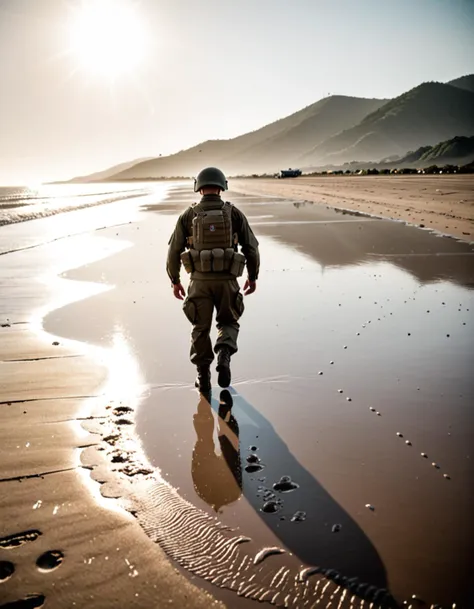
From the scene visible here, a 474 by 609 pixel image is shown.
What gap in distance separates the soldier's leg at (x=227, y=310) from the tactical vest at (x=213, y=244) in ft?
0.54

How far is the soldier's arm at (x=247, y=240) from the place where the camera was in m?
4.75

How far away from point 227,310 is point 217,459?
1710mm

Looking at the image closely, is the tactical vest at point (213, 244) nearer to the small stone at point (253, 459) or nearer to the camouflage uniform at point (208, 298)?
the camouflage uniform at point (208, 298)

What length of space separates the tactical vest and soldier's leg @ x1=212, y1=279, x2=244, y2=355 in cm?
17

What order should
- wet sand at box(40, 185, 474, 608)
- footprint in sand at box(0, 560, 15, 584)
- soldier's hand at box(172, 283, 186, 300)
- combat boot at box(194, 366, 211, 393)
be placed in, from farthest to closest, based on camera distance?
soldier's hand at box(172, 283, 186, 300) < combat boot at box(194, 366, 211, 393) < wet sand at box(40, 185, 474, 608) < footprint in sand at box(0, 560, 15, 584)

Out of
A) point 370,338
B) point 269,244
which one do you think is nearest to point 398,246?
point 269,244

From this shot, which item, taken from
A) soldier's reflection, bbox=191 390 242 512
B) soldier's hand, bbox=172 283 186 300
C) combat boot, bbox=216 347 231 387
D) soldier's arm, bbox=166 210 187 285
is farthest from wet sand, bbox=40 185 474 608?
soldier's arm, bbox=166 210 187 285

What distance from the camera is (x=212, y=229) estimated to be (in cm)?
450

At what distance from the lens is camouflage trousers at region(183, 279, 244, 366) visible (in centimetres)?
458

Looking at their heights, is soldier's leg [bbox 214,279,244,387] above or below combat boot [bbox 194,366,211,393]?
above

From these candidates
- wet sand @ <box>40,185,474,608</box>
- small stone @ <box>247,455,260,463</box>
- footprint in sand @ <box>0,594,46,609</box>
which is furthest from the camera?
small stone @ <box>247,455,260,463</box>

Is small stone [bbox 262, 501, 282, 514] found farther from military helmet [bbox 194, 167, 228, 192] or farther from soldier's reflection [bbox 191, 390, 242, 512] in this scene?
military helmet [bbox 194, 167, 228, 192]

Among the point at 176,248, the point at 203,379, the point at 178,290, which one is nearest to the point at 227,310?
the point at 178,290

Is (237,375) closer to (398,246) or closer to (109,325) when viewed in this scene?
(109,325)
